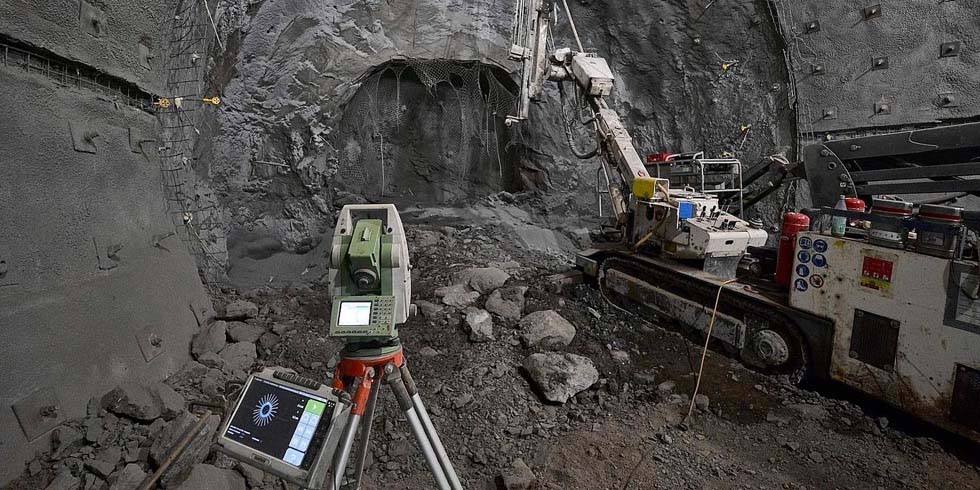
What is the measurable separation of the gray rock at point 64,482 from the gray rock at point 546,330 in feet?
9.84

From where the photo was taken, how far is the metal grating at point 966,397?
2.79 m

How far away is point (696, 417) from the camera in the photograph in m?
3.48

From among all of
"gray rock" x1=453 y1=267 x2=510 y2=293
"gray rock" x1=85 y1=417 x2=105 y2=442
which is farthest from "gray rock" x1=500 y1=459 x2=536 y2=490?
"gray rock" x1=453 y1=267 x2=510 y2=293

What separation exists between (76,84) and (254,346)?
A: 7.53 ft

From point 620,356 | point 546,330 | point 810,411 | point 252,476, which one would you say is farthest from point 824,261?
point 252,476

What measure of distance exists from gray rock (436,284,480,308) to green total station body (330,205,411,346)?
112 inches

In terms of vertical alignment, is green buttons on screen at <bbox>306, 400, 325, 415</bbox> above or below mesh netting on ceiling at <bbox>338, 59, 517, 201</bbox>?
below

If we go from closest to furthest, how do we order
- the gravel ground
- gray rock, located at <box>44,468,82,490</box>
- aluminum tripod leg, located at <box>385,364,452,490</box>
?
aluminum tripod leg, located at <box>385,364,452,490</box> → gray rock, located at <box>44,468,82,490</box> → the gravel ground

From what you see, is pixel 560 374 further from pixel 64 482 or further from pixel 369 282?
pixel 64 482

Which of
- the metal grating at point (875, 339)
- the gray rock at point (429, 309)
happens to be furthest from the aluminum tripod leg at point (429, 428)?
the metal grating at point (875, 339)

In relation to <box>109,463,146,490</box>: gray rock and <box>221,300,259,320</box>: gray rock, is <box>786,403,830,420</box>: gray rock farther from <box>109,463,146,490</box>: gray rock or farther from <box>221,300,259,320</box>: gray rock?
<box>221,300,259,320</box>: gray rock

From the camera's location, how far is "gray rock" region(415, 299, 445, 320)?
461 centimetres

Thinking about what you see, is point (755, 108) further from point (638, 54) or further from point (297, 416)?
point (297, 416)

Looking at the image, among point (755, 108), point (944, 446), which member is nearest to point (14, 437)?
point (944, 446)
